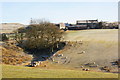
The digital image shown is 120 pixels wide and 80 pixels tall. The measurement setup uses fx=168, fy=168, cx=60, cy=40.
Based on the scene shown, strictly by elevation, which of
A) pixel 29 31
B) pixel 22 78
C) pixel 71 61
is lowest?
pixel 71 61

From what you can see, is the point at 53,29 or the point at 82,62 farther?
the point at 53,29

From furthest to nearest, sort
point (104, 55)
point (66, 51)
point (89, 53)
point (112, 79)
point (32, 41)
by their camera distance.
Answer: point (32, 41) → point (66, 51) → point (89, 53) → point (104, 55) → point (112, 79)

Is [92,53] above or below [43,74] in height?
below

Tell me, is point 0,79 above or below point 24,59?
above

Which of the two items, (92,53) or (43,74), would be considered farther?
(92,53)

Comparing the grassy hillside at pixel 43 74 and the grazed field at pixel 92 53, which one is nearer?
the grassy hillside at pixel 43 74

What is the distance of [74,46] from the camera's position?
44844mm

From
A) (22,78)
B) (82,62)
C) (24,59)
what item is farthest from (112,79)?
(24,59)

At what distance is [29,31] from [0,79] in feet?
109

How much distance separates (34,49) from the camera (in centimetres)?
4650

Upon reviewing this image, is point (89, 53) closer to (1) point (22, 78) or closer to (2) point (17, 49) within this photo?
(2) point (17, 49)

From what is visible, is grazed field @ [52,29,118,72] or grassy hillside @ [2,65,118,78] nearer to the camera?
grassy hillside @ [2,65,118,78]

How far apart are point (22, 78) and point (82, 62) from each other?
20.8m

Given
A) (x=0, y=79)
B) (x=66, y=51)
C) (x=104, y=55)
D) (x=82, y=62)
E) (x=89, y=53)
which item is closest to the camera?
(x=0, y=79)
